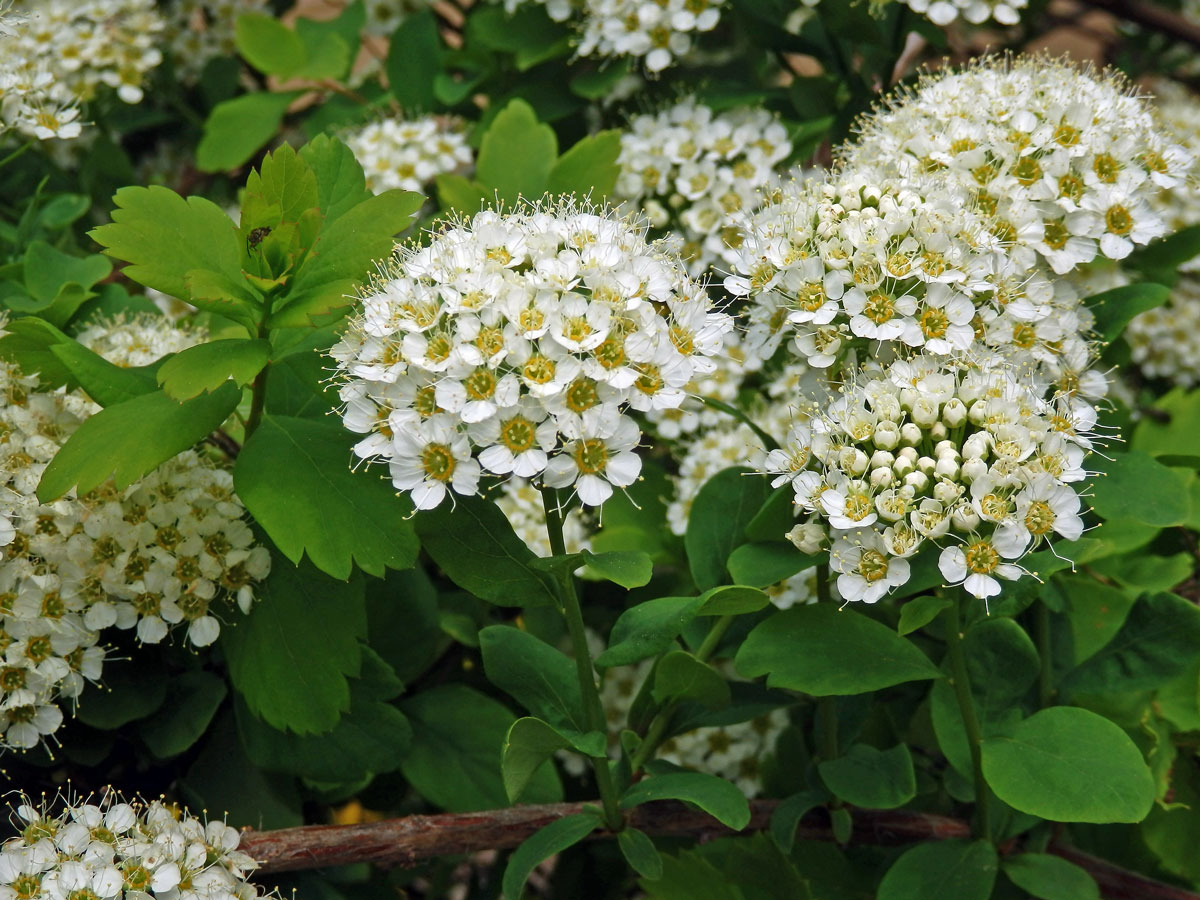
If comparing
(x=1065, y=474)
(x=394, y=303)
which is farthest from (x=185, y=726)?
(x=1065, y=474)

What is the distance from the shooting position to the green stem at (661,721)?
1405mm

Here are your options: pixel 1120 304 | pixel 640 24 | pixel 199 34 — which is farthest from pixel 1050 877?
pixel 199 34

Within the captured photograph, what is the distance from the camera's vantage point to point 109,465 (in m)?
1.16

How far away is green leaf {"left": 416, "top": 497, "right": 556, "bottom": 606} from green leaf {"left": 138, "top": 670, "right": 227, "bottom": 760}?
424 millimetres

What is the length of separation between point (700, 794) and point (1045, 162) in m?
0.86

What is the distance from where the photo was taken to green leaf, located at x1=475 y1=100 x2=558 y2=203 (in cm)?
175

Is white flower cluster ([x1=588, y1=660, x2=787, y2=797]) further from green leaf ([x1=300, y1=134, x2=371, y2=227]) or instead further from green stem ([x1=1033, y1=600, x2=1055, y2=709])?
green leaf ([x1=300, y1=134, x2=371, y2=227])

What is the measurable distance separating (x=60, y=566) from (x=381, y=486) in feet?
1.31

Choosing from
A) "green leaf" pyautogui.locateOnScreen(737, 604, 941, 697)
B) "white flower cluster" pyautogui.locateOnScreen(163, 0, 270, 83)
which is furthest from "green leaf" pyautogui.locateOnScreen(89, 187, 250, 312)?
"white flower cluster" pyautogui.locateOnScreen(163, 0, 270, 83)

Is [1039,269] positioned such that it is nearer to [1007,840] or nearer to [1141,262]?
[1141,262]

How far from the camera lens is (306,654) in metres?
1.35

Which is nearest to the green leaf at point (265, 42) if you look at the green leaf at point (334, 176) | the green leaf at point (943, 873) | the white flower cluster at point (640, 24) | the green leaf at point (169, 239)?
the white flower cluster at point (640, 24)

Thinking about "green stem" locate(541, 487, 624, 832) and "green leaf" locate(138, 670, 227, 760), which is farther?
"green leaf" locate(138, 670, 227, 760)

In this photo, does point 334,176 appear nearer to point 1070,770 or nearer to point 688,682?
point 688,682
